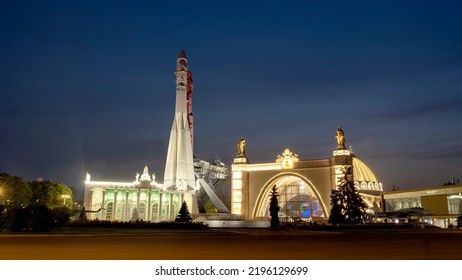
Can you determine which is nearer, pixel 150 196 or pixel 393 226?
pixel 393 226

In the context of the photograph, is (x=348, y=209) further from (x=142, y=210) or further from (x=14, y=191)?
(x=14, y=191)

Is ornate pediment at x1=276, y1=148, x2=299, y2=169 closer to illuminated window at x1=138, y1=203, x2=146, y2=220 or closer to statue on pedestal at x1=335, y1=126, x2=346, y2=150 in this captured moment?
statue on pedestal at x1=335, y1=126, x2=346, y2=150

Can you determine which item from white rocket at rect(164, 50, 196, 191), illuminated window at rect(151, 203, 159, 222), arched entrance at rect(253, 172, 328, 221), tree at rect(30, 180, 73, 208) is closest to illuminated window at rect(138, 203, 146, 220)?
illuminated window at rect(151, 203, 159, 222)

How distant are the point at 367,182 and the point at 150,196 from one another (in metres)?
46.1

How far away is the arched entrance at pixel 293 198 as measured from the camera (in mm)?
85125

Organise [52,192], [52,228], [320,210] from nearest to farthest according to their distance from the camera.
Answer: [52,228] < [52,192] < [320,210]

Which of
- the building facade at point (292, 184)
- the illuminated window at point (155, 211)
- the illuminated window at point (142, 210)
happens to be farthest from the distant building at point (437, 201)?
the illuminated window at point (142, 210)

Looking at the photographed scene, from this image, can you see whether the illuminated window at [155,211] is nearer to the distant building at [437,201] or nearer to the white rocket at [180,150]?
the white rocket at [180,150]

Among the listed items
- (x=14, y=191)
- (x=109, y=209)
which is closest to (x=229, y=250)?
(x=109, y=209)

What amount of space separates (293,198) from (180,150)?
1097 inches

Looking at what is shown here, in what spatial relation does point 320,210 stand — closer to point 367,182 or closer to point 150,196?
point 367,182

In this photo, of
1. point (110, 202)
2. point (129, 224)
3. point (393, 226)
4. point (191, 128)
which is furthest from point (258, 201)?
point (129, 224)

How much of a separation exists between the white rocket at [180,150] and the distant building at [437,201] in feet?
130

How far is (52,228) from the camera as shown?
109 ft
